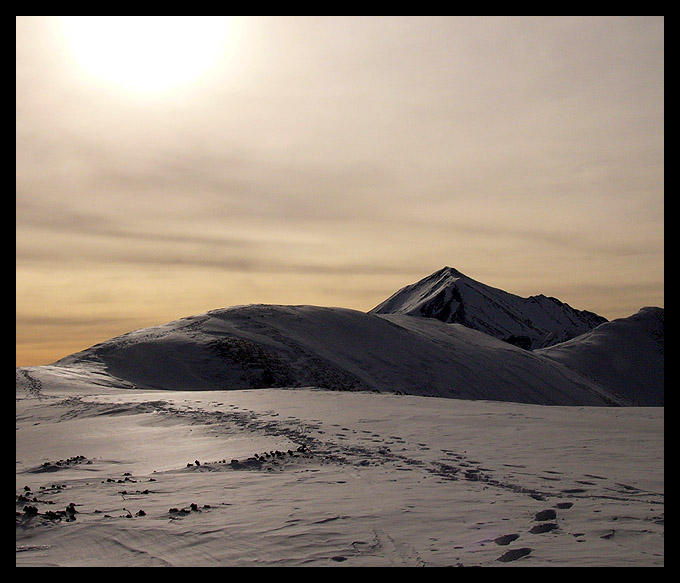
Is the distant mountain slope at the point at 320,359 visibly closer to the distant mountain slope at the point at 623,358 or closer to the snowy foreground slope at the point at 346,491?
the snowy foreground slope at the point at 346,491

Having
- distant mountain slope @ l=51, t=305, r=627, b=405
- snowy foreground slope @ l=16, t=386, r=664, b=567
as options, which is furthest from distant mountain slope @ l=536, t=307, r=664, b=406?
snowy foreground slope @ l=16, t=386, r=664, b=567

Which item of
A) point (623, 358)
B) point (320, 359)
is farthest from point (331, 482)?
point (623, 358)

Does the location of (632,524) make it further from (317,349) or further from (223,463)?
(317,349)

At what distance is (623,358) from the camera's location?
136000 mm

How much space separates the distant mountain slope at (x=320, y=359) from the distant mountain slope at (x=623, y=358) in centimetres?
3963

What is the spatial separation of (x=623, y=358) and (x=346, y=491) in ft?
471

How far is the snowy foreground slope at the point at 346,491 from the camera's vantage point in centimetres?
634

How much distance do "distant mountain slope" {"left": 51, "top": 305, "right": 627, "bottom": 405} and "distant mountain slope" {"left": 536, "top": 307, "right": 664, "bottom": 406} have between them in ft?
130

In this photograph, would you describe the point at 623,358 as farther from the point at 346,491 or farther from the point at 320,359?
the point at 346,491

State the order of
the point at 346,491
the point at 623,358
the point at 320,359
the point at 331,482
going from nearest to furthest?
the point at 346,491 < the point at 331,482 < the point at 320,359 < the point at 623,358

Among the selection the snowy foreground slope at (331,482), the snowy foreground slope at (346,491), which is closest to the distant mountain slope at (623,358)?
the snowy foreground slope at (331,482)

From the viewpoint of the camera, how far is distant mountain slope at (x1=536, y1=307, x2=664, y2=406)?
120812 mm
